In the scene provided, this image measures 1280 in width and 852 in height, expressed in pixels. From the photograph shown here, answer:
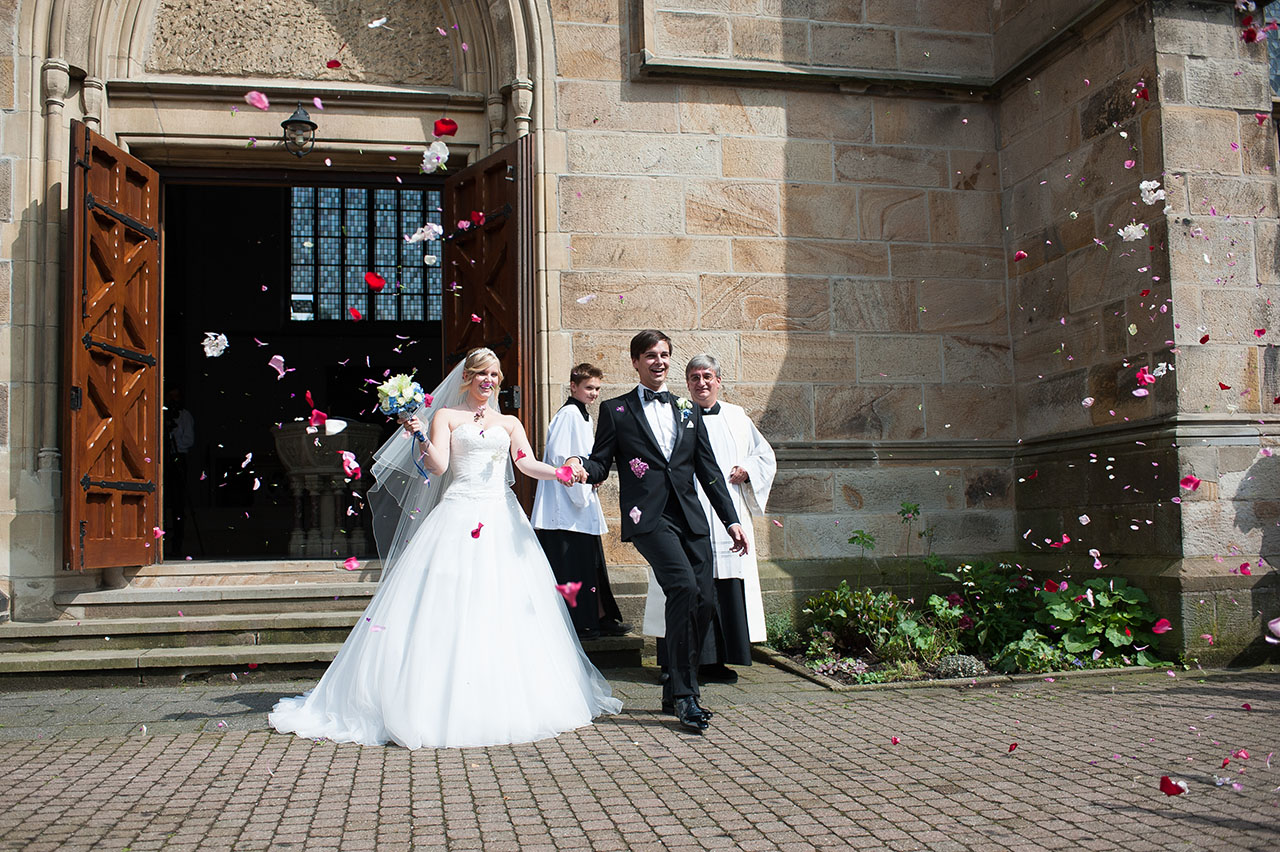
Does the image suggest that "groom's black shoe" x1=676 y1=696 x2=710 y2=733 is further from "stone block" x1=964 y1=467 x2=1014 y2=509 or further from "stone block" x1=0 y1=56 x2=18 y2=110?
"stone block" x1=0 y1=56 x2=18 y2=110

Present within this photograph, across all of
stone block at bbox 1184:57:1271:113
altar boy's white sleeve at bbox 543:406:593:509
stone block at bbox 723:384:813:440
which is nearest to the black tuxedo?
altar boy's white sleeve at bbox 543:406:593:509

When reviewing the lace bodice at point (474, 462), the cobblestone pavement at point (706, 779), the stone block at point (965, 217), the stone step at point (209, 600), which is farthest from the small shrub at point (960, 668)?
the stone step at point (209, 600)

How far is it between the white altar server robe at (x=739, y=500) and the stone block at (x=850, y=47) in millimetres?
3168

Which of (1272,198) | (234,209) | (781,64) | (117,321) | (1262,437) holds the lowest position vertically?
(1262,437)

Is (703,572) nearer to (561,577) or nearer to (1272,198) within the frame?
(561,577)

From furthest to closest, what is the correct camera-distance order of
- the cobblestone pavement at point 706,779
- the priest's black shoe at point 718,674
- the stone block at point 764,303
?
the stone block at point 764,303, the priest's black shoe at point 718,674, the cobblestone pavement at point 706,779

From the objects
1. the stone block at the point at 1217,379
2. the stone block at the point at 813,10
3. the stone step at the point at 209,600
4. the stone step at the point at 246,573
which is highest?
the stone block at the point at 813,10

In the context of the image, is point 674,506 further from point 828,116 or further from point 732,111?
point 828,116

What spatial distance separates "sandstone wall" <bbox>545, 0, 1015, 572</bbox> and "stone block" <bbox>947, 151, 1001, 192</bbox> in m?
0.02

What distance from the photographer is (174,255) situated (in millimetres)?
16984

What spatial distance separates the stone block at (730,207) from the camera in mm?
8000

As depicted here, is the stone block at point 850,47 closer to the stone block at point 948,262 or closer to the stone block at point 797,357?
the stone block at point 948,262

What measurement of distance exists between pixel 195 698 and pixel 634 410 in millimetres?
2988

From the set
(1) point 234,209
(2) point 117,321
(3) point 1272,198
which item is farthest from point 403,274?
(3) point 1272,198
